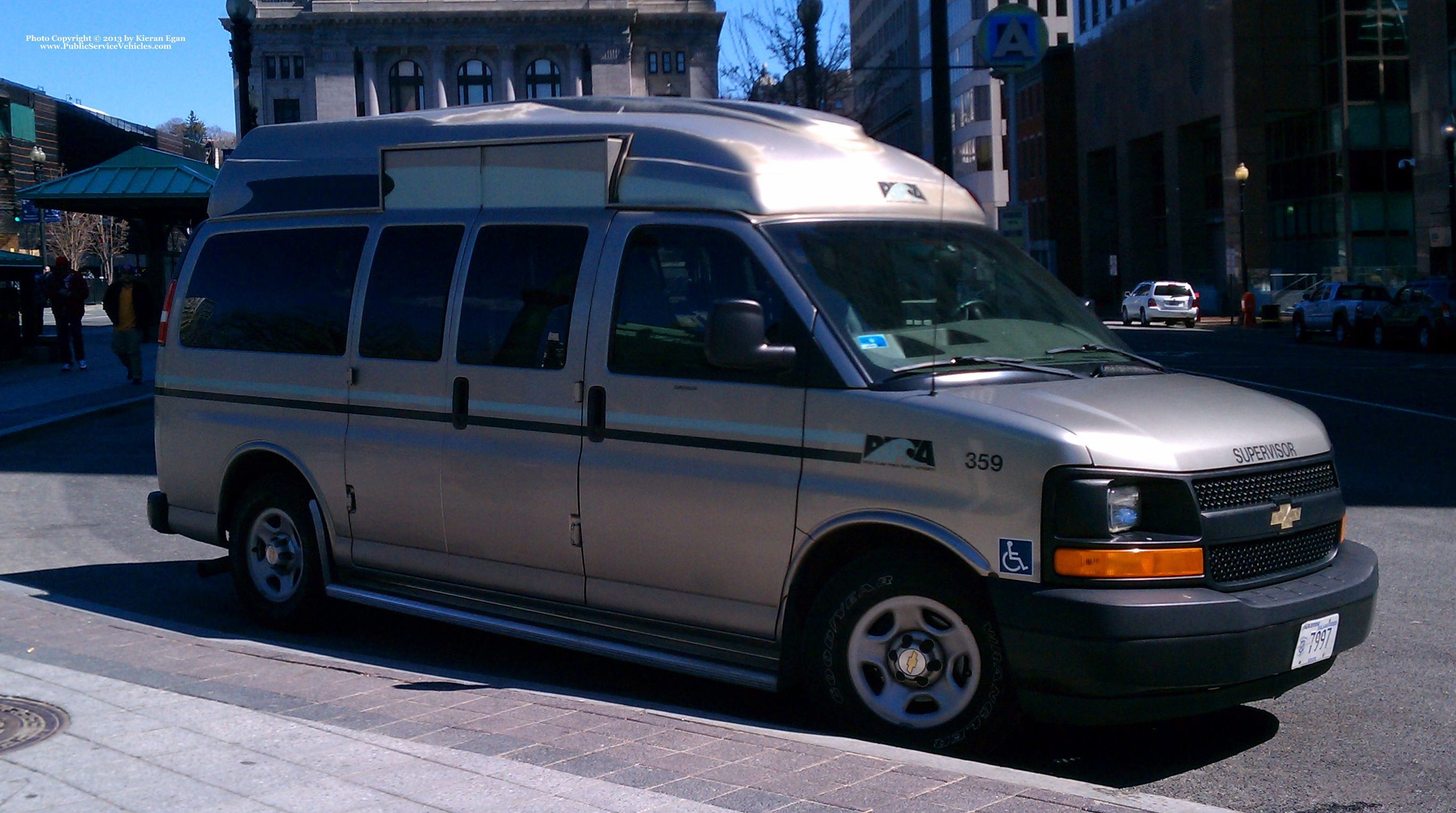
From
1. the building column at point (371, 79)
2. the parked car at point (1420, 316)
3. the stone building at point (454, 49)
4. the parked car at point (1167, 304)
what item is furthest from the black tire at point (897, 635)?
the building column at point (371, 79)

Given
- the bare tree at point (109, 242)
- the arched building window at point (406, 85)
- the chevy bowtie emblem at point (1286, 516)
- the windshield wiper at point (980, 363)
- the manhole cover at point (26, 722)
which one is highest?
the arched building window at point (406, 85)

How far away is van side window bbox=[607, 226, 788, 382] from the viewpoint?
5.78m

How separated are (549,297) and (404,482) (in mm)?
1228

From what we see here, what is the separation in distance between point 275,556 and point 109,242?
104552mm

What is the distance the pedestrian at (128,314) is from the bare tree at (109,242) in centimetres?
8478

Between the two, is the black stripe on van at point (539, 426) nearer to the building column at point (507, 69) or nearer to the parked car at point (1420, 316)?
the parked car at point (1420, 316)

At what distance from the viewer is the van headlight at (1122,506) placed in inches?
191

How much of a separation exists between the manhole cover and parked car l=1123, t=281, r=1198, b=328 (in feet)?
170

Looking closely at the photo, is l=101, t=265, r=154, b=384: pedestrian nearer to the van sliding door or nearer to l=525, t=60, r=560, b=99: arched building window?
the van sliding door

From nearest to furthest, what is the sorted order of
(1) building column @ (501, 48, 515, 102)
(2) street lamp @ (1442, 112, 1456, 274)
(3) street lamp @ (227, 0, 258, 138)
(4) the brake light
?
(4) the brake light < (3) street lamp @ (227, 0, 258, 138) < (2) street lamp @ (1442, 112, 1456, 274) < (1) building column @ (501, 48, 515, 102)

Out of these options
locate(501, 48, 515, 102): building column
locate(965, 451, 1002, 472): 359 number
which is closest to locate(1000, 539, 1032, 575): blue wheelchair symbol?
locate(965, 451, 1002, 472): 359 number

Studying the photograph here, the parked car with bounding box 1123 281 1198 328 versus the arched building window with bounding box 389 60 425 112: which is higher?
the arched building window with bounding box 389 60 425 112

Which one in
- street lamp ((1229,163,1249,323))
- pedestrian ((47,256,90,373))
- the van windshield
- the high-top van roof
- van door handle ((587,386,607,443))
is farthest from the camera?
street lamp ((1229,163,1249,323))

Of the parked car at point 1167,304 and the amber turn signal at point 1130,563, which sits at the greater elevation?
the parked car at point 1167,304
